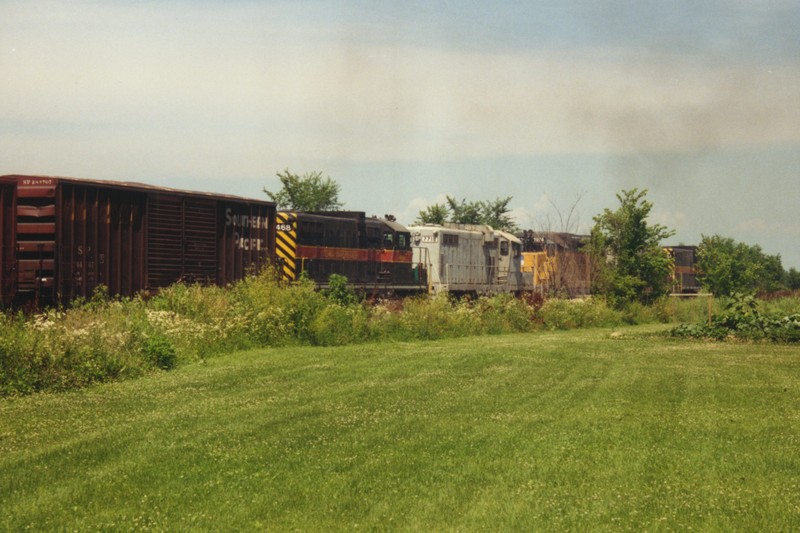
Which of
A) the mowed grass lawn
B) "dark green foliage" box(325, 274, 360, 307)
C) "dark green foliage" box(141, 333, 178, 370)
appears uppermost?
"dark green foliage" box(325, 274, 360, 307)

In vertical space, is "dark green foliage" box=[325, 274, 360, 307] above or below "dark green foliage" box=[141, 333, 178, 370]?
above

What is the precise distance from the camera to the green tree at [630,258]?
42750 mm

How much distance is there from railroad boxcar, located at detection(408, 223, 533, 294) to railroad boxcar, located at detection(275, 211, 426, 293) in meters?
1.70

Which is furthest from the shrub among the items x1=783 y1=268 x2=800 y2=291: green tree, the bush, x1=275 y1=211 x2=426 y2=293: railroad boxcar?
x1=783 y1=268 x2=800 y2=291: green tree

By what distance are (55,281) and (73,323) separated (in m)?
4.99

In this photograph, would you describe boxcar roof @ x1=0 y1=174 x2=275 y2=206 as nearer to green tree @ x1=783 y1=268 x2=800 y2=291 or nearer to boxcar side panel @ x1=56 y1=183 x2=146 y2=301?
boxcar side panel @ x1=56 y1=183 x2=146 y2=301

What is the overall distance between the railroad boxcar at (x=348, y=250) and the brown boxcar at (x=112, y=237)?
4.15 metres

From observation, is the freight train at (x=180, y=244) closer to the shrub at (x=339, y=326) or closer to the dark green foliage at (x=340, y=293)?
the dark green foliage at (x=340, y=293)

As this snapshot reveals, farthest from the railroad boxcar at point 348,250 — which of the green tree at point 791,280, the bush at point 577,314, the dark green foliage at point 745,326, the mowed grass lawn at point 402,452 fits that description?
the green tree at point 791,280

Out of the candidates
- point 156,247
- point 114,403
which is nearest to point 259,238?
point 156,247

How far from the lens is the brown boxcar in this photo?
23.6 meters

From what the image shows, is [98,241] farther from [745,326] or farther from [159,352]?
[745,326]

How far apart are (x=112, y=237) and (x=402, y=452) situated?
56.3 ft

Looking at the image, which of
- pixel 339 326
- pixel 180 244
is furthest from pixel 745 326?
pixel 180 244
